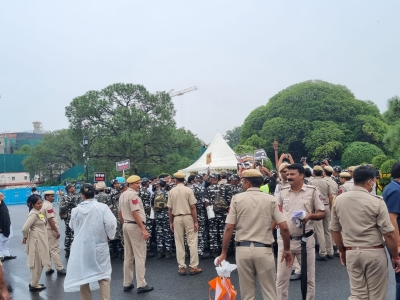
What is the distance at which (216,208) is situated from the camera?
31.6 ft

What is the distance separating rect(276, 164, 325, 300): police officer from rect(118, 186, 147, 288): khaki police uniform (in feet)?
9.02

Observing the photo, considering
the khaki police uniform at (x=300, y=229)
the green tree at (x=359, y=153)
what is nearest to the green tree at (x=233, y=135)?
the green tree at (x=359, y=153)

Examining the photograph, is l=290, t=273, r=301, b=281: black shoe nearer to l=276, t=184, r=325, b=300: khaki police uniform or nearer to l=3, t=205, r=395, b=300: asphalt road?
l=3, t=205, r=395, b=300: asphalt road

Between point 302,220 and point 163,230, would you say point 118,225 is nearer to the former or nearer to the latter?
point 163,230

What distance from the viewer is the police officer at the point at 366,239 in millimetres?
4426

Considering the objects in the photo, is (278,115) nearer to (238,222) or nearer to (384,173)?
(384,173)

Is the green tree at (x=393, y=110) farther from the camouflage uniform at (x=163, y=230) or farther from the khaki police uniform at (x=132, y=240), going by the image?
the khaki police uniform at (x=132, y=240)

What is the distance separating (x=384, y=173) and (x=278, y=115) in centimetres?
2630

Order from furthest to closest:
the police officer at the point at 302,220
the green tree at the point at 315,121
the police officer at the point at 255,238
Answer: the green tree at the point at 315,121 < the police officer at the point at 302,220 < the police officer at the point at 255,238

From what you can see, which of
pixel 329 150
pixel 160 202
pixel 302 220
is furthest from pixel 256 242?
pixel 329 150

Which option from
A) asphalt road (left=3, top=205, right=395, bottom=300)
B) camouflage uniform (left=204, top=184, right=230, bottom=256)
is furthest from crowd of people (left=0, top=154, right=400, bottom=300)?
camouflage uniform (left=204, top=184, right=230, bottom=256)

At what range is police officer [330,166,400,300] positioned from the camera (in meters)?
4.43

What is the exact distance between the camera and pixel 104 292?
586cm

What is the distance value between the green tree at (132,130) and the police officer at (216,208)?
30.5 meters
